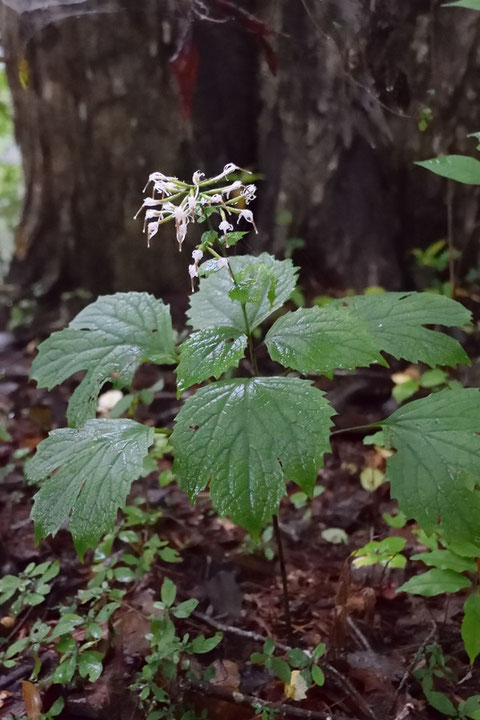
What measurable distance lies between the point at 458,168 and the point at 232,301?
699 mm

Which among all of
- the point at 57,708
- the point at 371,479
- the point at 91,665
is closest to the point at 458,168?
the point at 371,479

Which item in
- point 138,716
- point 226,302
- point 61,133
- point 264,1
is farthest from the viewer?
point 61,133

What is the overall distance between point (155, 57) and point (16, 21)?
76 cm

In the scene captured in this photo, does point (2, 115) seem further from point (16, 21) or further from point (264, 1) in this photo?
point (264, 1)

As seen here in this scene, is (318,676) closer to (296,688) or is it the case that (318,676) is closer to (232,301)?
(296,688)

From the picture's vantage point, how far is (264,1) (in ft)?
7.14

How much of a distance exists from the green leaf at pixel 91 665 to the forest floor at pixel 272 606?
91 millimetres

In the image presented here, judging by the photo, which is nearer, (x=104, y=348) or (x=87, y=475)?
(x=87, y=475)

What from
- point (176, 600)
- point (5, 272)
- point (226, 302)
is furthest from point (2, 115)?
point (176, 600)

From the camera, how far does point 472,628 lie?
3.96 ft

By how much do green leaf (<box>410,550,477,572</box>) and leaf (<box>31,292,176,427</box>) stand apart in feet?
2.68

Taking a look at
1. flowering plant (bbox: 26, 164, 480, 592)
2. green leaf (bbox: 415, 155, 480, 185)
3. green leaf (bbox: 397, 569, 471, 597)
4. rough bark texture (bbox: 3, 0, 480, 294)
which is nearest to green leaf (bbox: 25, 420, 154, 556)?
flowering plant (bbox: 26, 164, 480, 592)

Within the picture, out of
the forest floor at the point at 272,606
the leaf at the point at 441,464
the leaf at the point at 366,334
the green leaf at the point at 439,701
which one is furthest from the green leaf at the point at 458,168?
the green leaf at the point at 439,701

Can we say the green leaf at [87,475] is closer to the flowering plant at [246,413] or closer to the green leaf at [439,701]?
the flowering plant at [246,413]
